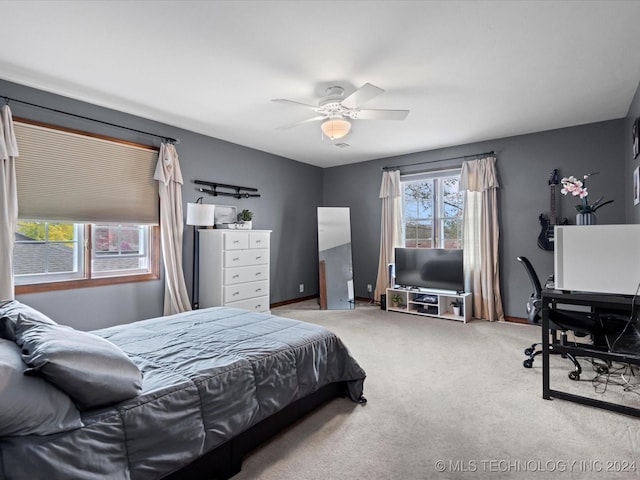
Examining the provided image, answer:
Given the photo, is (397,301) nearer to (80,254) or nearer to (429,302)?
(429,302)

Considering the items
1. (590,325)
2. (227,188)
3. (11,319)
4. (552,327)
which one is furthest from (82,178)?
(590,325)

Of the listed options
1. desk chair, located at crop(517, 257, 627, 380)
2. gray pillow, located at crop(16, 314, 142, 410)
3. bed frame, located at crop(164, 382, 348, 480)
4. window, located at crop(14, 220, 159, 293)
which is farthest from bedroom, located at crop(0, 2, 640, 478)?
bed frame, located at crop(164, 382, 348, 480)

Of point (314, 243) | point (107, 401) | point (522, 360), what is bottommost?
point (522, 360)

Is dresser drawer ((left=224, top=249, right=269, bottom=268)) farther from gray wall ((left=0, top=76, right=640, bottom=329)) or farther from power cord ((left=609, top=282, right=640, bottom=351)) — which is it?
power cord ((left=609, top=282, right=640, bottom=351))

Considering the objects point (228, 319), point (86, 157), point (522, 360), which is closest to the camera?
point (228, 319)

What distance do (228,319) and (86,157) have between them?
2400 millimetres

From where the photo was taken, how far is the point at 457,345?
3732mm

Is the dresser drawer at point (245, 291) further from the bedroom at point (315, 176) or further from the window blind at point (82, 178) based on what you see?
the window blind at point (82, 178)

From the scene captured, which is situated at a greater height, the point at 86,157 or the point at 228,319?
the point at 86,157

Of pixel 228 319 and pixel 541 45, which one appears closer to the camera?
Result: pixel 541 45

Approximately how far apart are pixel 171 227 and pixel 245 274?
1080 millimetres

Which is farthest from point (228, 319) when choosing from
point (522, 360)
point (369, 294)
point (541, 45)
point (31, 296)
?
point (369, 294)

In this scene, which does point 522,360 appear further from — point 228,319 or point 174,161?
point 174,161

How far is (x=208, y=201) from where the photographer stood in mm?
4758
